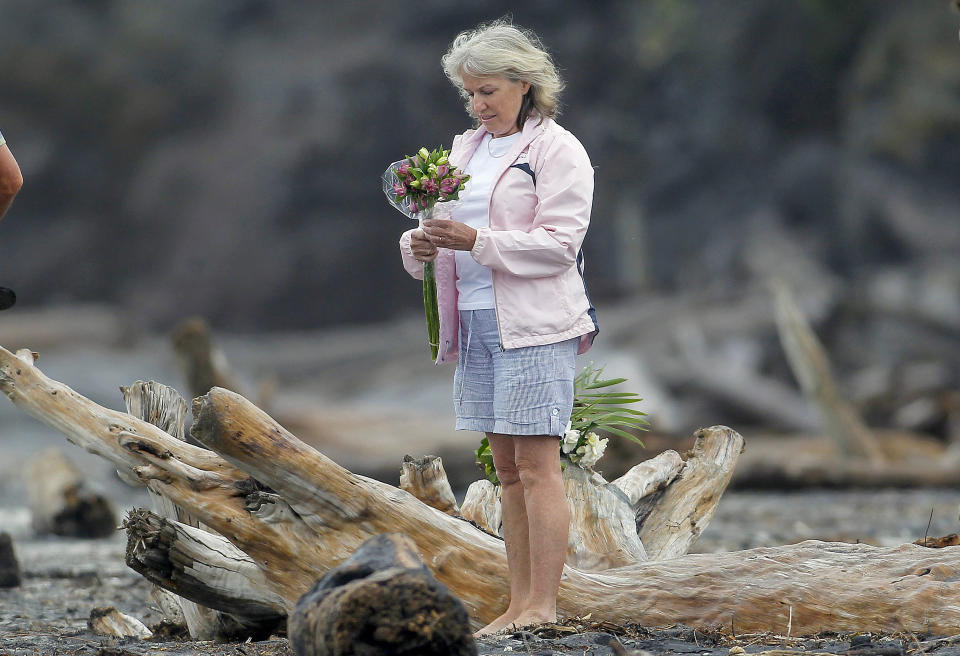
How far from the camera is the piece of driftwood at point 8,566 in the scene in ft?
20.4

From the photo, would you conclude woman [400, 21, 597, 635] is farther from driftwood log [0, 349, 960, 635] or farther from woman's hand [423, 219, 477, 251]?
driftwood log [0, 349, 960, 635]

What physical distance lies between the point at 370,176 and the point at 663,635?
2156 centimetres

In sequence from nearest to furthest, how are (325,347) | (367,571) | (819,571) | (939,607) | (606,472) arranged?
(367,571) → (939,607) → (819,571) → (606,472) → (325,347)

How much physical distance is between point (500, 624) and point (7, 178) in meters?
2.32

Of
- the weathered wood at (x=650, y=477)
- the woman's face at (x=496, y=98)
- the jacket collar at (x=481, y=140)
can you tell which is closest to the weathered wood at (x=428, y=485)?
the weathered wood at (x=650, y=477)

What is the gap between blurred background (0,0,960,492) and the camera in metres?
20.0

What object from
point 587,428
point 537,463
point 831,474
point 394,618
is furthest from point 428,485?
point 831,474

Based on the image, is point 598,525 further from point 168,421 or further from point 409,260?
point 168,421

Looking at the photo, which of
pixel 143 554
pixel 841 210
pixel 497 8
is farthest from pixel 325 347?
pixel 143 554

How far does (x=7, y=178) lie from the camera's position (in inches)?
162

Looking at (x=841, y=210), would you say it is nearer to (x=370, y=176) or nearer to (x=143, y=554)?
(x=370, y=176)

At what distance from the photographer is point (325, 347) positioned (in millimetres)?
23359

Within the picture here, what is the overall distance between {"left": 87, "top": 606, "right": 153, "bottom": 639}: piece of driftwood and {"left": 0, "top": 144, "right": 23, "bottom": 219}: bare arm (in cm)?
154

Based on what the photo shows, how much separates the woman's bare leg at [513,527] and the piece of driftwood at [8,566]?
3605mm
